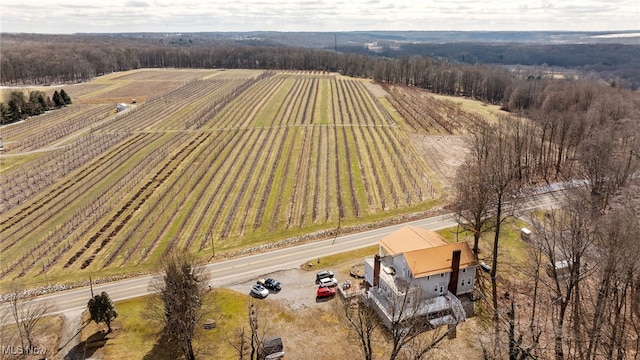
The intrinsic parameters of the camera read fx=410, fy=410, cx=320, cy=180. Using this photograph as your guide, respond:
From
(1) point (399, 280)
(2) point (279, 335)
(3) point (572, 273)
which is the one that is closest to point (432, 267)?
(1) point (399, 280)

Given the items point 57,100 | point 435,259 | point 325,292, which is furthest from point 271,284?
point 57,100

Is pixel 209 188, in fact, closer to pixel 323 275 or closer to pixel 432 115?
pixel 323 275

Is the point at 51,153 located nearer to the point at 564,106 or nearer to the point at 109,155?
the point at 109,155

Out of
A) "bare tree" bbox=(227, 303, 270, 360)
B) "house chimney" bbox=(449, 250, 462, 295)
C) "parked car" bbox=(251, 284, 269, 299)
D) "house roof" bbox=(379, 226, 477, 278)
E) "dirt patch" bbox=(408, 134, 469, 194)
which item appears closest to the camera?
"bare tree" bbox=(227, 303, 270, 360)

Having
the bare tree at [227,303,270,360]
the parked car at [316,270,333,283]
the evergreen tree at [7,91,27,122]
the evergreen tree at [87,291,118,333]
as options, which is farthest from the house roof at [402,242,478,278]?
the evergreen tree at [7,91,27,122]

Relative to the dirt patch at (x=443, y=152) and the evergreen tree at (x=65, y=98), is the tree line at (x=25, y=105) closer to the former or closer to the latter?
the evergreen tree at (x=65, y=98)

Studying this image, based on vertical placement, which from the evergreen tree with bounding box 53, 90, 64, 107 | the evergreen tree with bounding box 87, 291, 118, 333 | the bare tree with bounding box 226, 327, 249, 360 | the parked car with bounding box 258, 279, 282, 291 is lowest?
the bare tree with bounding box 226, 327, 249, 360

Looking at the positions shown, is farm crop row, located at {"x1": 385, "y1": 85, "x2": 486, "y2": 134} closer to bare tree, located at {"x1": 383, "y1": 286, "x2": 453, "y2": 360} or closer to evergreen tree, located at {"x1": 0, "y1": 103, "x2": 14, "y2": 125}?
bare tree, located at {"x1": 383, "y1": 286, "x2": 453, "y2": 360}
